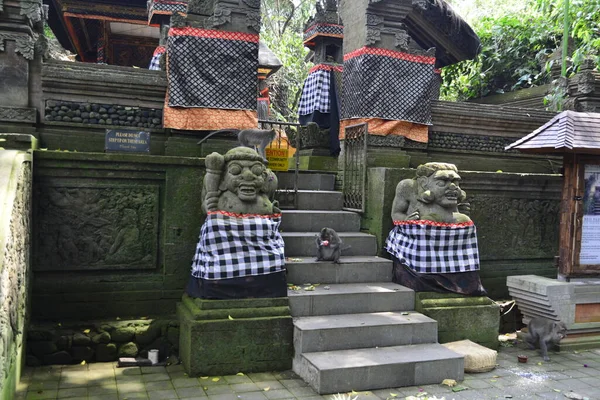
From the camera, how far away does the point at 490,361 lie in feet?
18.2

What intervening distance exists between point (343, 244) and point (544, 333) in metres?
2.56

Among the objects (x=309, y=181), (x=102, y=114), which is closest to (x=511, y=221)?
(x=309, y=181)

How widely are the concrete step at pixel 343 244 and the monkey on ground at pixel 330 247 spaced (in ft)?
0.90

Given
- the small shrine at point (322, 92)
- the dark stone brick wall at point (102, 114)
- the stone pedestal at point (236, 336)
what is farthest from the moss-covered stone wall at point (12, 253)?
the small shrine at point (322, 92)

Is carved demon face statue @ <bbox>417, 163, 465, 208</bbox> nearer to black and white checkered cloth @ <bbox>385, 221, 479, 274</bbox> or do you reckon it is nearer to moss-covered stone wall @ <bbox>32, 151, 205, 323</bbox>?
black and white checkered cloth @ <bbox>385, 221, 479, 274</bbox>

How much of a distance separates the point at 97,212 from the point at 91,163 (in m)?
0.55

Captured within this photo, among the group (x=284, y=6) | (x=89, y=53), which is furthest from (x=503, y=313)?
(x=284, y=6)

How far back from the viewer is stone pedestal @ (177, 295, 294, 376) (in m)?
5.12

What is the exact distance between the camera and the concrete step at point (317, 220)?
273 inches

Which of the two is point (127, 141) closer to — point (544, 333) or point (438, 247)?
point (438, 247)

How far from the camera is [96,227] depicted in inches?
232

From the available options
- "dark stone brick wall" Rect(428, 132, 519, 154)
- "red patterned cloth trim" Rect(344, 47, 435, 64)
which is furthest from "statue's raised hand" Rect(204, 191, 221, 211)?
"dark stone brick wall" Rect(428, 132, 519, 154)

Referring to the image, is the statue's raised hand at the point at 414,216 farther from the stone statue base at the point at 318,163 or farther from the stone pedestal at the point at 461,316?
the stone statue base at the point at 318,163

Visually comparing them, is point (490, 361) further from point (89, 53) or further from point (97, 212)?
point (89, 53)
